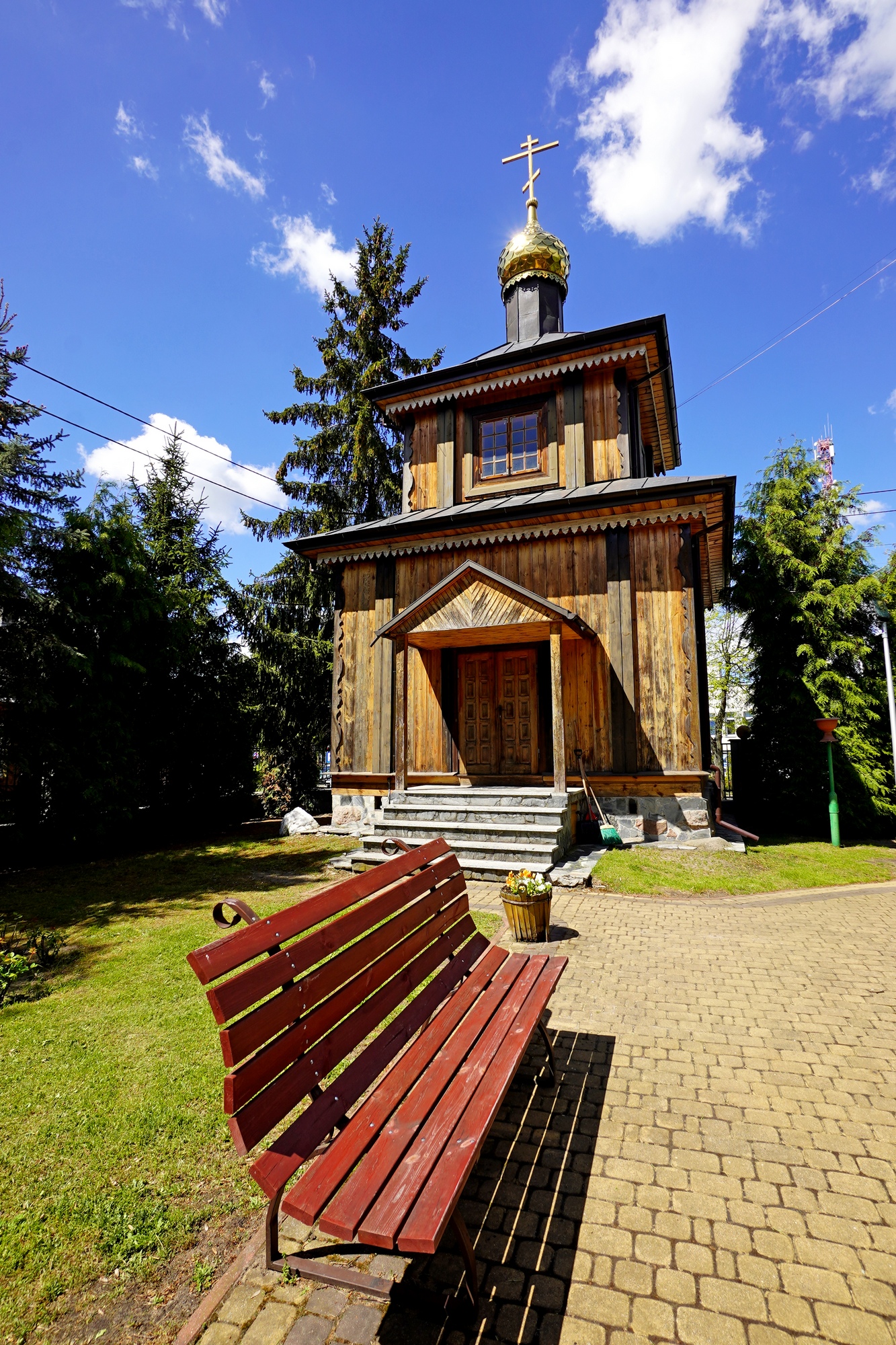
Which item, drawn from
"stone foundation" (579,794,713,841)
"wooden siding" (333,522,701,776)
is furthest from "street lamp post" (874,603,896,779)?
"wooden siding" (333,522,701,776)

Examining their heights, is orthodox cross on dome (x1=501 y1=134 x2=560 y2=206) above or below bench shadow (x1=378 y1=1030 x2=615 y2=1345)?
above

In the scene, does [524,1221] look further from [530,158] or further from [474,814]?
[530,158]

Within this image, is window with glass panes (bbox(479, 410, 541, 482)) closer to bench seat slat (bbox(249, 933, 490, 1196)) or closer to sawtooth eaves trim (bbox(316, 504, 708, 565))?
sawtooth eaves trim (bbox(316, 504, 708, 565))

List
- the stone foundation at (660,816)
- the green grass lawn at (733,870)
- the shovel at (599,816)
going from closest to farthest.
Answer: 1. the green grass lawn at (733,870)
2. the shovel at (599,816)
3. the stone foundation at (660,816)

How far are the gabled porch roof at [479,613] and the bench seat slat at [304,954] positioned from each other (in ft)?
23.0

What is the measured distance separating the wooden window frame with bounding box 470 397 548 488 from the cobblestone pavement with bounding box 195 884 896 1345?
1059cm

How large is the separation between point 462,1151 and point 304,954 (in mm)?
944

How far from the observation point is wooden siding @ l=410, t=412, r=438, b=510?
14289 millimetres

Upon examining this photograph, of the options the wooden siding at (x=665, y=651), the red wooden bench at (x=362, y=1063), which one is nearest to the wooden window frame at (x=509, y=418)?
the wooden siding at (x=665, y=651)

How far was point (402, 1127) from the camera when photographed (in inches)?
94.7

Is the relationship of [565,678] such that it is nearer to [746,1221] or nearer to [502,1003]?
[502,1003]

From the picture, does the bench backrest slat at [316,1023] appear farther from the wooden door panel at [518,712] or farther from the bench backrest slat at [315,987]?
the wooden door panel at [518,712]

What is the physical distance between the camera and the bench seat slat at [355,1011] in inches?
86.8

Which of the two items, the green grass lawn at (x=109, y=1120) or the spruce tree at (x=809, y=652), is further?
the spruce tree at (x=809, y=652)
